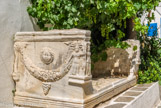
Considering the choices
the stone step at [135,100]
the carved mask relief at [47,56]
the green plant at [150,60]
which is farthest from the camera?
the green plant at [150,60]

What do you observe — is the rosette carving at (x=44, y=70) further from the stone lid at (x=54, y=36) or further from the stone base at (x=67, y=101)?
the stone base at (x=67, y=101)

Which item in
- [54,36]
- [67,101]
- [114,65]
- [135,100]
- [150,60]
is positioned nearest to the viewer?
[67,101]

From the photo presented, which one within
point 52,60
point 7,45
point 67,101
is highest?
point 7,45

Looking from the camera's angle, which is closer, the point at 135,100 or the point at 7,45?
the point at 7,45

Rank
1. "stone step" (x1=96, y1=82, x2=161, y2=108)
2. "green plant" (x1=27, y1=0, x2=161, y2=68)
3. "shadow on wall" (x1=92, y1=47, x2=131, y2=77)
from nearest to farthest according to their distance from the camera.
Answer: "stone step" (x1=96, y1=82, x2=161, y2=108), "green plant" (x1=27, y1=0, x2=161, y2=68), "shadow on wall" (x1=92, y1=47, x2=131, y2=77)

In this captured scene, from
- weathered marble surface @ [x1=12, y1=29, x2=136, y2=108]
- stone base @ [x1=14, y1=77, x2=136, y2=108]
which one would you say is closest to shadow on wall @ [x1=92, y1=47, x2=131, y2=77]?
stone base @ [x1=14, y1=77, x2=136, y2=108]

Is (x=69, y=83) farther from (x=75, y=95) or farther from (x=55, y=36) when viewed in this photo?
(x=55, y=36)

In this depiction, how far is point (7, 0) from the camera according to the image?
3.92 m

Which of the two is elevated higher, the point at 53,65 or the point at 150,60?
the point at 53,65

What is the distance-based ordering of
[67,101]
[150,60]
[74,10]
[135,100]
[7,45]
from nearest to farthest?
[67,101] → [7,45] → [135,100] → [74,10] → [150,60]

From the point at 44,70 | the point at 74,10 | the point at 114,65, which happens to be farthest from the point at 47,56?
the point at 114,65

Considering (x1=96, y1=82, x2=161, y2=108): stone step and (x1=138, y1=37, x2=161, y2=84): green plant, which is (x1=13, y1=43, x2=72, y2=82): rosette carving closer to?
(x1=96, y1=82, x2=161, y2=108): stone step

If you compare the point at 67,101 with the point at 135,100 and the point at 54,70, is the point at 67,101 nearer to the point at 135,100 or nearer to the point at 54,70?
the point at 54,70

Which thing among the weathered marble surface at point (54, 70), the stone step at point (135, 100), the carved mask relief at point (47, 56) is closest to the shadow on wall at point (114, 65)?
the stone step at point (135, 100)
